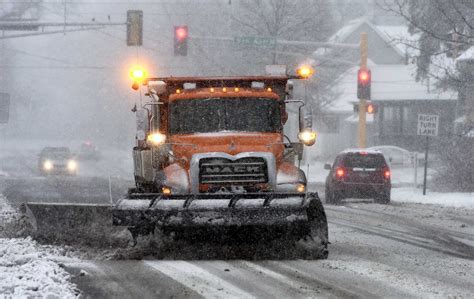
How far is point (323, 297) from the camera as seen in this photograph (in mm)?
9883

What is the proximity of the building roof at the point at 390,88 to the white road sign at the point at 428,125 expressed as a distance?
30.5 m

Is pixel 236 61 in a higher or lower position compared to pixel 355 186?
higher

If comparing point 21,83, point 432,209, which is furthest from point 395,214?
point 21,83

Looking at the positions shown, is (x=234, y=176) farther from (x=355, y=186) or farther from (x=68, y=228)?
(x=355, y=186)

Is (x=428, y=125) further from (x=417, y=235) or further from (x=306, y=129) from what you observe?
(x=306, y=129)

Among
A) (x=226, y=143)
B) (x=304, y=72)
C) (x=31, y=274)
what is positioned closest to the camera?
(x=31, y=274)

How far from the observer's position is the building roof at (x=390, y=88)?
210 feet

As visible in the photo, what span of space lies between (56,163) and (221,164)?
35527mm

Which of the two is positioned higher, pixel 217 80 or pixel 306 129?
pixel 217 80

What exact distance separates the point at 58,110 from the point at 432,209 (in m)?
97.0

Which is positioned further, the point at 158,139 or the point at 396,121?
the point at 396,121

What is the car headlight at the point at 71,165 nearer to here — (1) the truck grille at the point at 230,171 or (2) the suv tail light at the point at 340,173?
(2) the suv tail light at the point at 340,173

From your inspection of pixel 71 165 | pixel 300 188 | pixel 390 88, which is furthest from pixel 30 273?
pixel 390 88

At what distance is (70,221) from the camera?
15.5 metres
